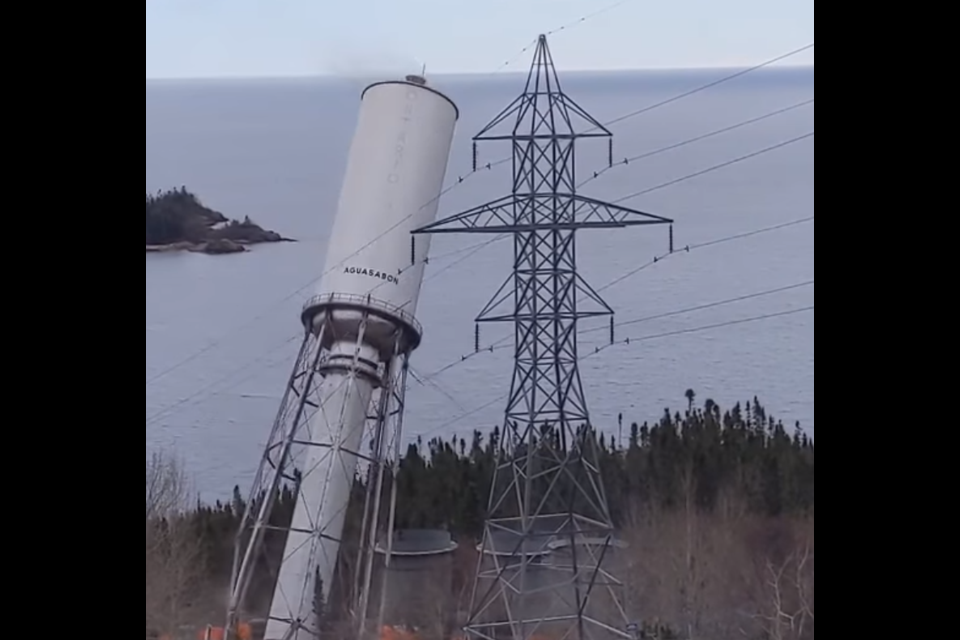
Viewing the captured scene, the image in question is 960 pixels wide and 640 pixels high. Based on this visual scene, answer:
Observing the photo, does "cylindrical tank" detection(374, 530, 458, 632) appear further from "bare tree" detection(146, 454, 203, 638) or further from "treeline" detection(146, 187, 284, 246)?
"treeline" detection(146, 187, 284, 246)

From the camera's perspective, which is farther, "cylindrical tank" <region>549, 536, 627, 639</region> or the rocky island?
the rocky island

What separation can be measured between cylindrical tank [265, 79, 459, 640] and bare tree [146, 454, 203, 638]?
0.27 meters

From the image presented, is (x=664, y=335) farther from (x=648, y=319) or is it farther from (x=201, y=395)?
(x=201, y=395)

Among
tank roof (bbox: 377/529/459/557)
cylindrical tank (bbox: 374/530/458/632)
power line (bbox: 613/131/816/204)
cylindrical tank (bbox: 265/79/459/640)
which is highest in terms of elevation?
power line (bbox: 613/131/816/204)

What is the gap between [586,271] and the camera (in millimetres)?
2736

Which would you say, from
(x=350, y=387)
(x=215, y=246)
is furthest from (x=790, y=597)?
(x=215, y=246)

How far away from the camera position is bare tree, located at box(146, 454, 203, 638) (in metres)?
2.73

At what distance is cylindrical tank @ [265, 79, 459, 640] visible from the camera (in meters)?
2.66

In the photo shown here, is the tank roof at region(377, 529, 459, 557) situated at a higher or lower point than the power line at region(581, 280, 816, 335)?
lower

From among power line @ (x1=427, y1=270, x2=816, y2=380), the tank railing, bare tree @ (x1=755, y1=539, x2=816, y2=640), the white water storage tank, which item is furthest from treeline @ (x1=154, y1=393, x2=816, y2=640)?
the white water storage tank

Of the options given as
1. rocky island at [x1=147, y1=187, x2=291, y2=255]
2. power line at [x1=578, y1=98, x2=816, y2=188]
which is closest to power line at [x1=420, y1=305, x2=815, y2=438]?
power line at [x1=578, y1=98, x2=816, y2=188]

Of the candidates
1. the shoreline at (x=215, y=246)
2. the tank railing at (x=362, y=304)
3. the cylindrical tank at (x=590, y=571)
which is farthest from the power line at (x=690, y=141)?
the cylindrical tank at (x=590, y=571)
